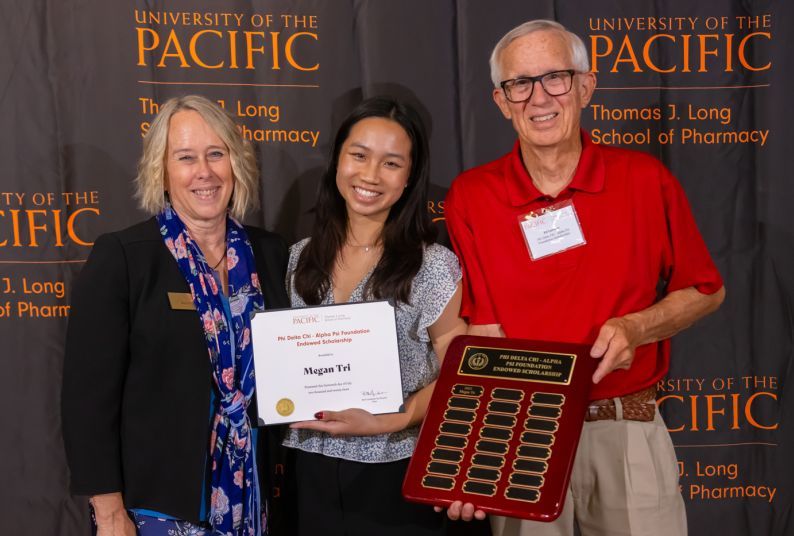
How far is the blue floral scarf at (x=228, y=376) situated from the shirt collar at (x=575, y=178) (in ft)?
2.63

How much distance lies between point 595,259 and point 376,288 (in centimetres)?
61

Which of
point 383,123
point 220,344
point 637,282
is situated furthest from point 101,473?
point 637,282

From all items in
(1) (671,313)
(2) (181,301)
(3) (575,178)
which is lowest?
(1) (671,313)

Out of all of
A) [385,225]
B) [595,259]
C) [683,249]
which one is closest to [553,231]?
[595,259]

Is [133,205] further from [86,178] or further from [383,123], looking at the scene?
[383,123]

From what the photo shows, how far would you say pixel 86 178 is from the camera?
2.64 meters

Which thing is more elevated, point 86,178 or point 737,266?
point 86,178

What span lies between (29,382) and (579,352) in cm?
202

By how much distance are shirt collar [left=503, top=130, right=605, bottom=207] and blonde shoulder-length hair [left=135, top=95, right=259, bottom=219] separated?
768 mm

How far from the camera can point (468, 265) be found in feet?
6.90

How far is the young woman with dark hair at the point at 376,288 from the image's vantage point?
1.98m

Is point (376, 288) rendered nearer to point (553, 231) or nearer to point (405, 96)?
point (553, 231)

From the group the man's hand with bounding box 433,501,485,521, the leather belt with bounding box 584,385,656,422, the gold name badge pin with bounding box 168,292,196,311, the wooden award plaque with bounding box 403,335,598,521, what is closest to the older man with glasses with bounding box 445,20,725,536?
the leather belt with bounding box 584,385,656,422

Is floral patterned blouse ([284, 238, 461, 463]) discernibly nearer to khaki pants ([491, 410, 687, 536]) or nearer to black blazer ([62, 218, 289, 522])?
black blazer ([62, 218, 289, 522])
